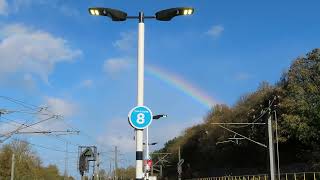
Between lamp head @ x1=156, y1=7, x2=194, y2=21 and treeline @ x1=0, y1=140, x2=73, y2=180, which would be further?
treeline @ x1=0, y1=140, x2=73, y2=180

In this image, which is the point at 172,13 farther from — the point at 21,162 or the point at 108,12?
the point at 21,162

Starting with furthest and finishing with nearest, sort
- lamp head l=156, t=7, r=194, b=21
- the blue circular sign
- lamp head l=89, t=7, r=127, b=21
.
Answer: lamp head l=156, t=7, r=194, b=21 → lamp head l=89, t=7, r=127, b=21 → the blue circular sign

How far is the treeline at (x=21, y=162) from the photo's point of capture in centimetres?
9206

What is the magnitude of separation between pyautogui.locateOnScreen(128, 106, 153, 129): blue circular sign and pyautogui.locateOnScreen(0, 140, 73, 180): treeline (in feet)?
247

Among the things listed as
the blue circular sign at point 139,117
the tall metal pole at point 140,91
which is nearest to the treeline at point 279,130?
the tall metal pole at point 140,91

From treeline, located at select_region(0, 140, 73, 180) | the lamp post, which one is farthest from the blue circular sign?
treeline, located at select_region(0, 140, 73, 180)

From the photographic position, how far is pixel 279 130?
79.1 metres

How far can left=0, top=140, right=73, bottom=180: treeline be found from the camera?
9206 cm

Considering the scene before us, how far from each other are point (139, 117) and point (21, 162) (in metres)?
83.2

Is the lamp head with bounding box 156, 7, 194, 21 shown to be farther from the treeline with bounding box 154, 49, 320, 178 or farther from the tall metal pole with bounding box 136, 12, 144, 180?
the treeline with bounding box 154, 49, 320, 178

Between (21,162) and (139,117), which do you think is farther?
(21,162)

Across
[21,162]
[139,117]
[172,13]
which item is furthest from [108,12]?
[21,162]

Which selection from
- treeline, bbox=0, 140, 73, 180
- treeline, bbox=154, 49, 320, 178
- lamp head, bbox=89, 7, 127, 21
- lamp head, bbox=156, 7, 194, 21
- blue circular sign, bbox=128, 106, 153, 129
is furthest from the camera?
treeline, bbox=0, 140, 73, 180

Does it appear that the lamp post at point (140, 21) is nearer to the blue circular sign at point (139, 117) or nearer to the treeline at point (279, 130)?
the blue circular sign at point (139, 117)
